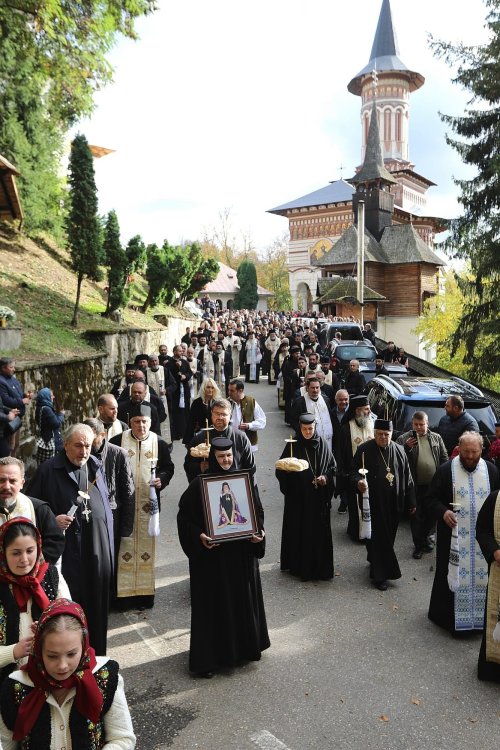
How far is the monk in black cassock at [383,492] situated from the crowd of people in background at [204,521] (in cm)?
2

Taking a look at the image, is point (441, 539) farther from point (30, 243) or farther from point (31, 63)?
point (30, 243)

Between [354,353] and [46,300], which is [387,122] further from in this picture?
[46,300]

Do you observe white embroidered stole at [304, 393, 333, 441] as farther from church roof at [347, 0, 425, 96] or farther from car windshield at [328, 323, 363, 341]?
church roof at [347, 0, 425, 96]

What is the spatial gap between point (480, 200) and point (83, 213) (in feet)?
43.0

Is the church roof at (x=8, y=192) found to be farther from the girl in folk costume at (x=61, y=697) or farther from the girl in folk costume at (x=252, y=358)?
the girl in folk costume at (x=252, y=358)

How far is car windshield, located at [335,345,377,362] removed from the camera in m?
19.4

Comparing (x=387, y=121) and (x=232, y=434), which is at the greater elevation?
(x=387, y=121)

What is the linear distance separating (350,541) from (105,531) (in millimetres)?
4341

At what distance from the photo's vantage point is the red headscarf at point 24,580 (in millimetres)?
3371

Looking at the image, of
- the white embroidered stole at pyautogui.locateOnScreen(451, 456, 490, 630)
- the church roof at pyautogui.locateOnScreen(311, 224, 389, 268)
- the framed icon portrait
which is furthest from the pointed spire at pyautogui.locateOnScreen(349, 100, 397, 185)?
the framed icon portrait

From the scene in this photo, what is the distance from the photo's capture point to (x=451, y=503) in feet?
19.1

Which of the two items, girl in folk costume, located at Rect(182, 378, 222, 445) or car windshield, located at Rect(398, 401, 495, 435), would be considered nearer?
girl in folk costume, located at Rect(182, 378, 222, 445)

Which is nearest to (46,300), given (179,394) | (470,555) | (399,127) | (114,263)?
(114,263)

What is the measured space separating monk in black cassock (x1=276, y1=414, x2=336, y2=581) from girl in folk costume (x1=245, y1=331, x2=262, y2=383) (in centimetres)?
1773
